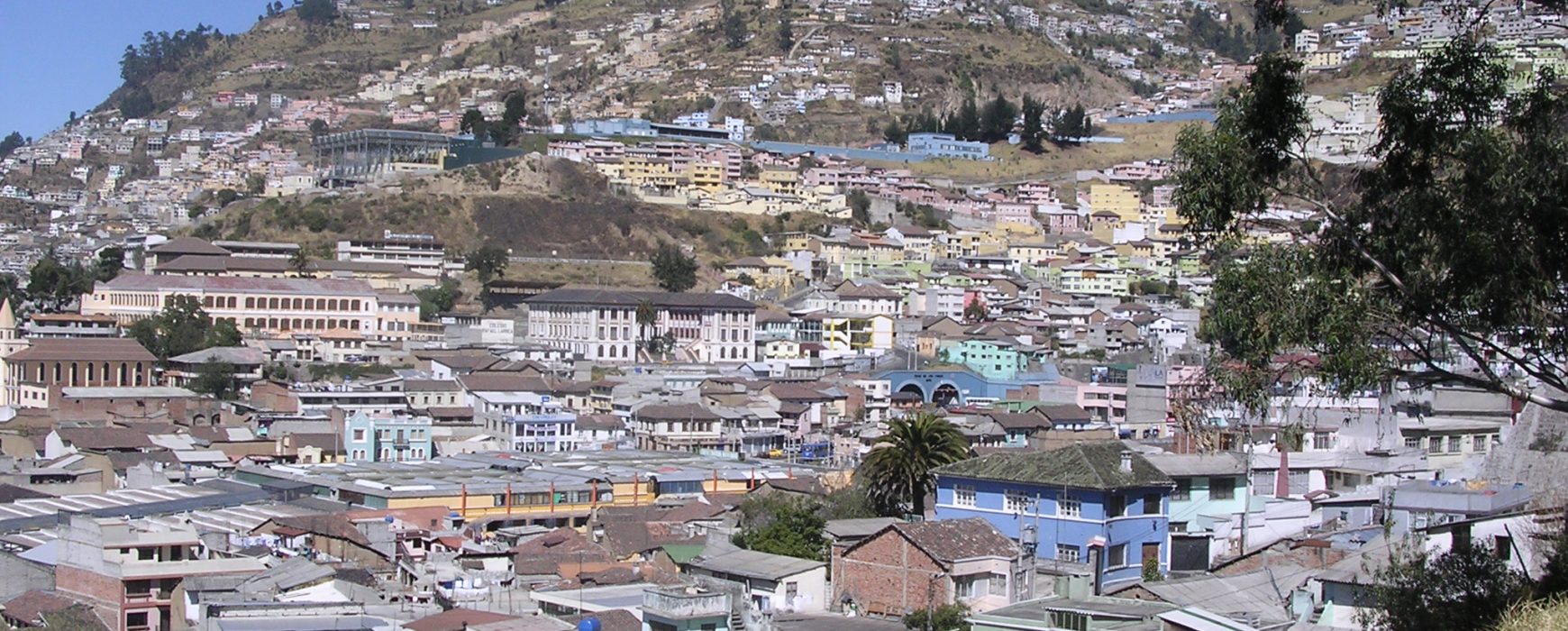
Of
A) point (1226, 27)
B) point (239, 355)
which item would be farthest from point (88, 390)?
point (1226, 27)

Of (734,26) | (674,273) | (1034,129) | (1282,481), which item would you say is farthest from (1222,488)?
(734,26)

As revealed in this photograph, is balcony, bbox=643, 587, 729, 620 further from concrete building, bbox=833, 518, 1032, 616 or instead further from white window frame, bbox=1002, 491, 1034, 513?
white window frame, bbox=1002, 491, 1034, 513

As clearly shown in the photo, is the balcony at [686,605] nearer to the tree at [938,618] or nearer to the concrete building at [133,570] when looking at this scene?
the tree at [938,618]

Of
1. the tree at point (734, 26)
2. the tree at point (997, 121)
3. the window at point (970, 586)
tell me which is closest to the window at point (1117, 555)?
the window at point (970, 586)

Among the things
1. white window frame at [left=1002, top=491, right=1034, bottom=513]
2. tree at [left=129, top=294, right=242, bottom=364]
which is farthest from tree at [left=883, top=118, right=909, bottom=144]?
white window frame at [left=1002, top=491, right=1034, bottom=513]

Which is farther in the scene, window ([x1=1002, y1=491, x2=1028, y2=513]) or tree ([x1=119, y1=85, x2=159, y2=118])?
tree ([x1=119, y1=85, x2=159, y2=118])

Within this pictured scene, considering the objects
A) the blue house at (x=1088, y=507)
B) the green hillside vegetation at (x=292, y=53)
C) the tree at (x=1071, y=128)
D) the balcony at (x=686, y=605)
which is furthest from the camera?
the green hillside vegetation at (x=292, y=53)

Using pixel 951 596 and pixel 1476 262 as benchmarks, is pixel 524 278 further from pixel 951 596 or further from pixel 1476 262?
pixel 1476 262
